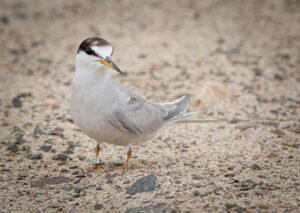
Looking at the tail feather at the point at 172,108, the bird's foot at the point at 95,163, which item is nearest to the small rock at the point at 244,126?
the tail feather at the point at 172,108

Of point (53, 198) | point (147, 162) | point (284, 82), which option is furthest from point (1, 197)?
point (284, 82)

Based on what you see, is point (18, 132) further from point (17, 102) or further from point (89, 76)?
point (89, 76)

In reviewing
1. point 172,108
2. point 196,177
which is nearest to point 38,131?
point 172,108

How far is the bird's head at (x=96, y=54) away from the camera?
3.64 meters

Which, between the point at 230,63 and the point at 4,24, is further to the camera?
the point at 4,24

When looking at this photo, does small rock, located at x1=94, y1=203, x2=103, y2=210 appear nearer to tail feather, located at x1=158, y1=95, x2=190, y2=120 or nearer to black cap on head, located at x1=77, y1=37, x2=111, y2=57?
black cap on head, located at x1=77, y1=37, x2=111, y2=57

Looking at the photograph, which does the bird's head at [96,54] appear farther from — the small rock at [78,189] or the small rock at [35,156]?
the small rock at [35,156]

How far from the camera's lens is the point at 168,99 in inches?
238

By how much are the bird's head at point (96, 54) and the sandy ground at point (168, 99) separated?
1.20 m

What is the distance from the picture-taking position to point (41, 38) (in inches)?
329

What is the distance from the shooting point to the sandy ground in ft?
11.7

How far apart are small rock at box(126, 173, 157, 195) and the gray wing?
624 millimetres

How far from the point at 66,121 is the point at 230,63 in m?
3.46

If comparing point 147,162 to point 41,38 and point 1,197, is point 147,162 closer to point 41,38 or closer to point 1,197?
point 1,197
